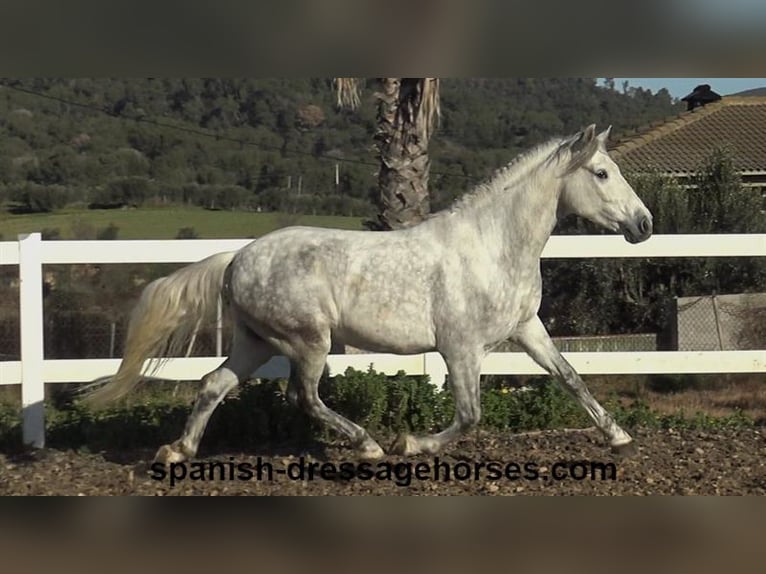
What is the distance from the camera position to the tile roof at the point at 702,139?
19.8 meters

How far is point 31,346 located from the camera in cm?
730

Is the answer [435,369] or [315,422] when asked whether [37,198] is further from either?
[315,422]

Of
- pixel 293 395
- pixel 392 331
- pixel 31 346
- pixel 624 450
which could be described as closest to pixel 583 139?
pixel 392 331

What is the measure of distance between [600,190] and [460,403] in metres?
1.46

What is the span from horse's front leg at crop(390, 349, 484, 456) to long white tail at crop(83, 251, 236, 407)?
1.43 meters

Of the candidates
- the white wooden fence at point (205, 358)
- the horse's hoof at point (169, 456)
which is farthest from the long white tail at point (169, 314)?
the white wooden fence at point (205, 358)

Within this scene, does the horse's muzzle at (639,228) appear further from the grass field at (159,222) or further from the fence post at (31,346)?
the grass field at (159,222)

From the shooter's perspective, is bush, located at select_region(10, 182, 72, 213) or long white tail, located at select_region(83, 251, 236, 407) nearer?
long white tail, located at select_region(83, 251, 236, 407)

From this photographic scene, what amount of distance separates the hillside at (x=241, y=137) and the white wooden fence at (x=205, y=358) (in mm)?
23740

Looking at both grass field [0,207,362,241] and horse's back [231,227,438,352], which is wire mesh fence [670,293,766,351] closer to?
horse's back [231,227,438,352]

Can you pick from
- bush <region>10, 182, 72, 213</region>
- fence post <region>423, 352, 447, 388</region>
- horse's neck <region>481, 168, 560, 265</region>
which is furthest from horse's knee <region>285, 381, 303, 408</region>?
bush <region>10, 182, 72, 213</region>

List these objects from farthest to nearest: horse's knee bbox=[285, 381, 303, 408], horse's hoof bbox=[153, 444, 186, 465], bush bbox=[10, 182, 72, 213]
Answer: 1. bush bbox=[10, 182, 72, 213]
2. horse's knee bbox=[285, 381, 303, 408]
3. horse's hoof bbox=[153, 444, 186, 465]

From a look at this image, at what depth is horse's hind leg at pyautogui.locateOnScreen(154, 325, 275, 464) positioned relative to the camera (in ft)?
20.0
